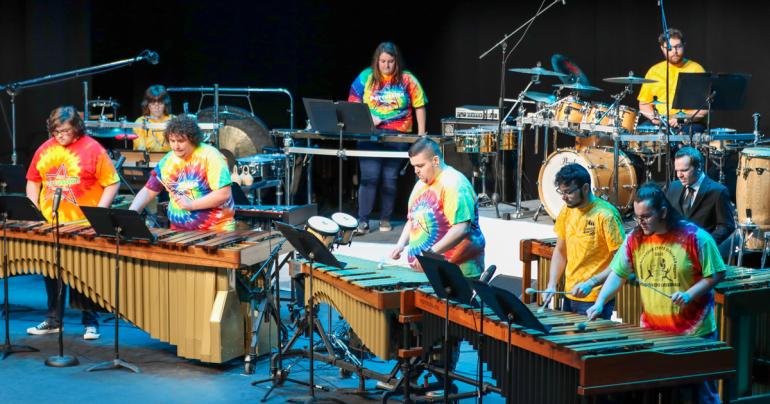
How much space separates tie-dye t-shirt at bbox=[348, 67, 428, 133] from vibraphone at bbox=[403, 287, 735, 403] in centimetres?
555

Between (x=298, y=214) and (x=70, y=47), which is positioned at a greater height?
(x=70, y=47)

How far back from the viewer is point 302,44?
526 inches

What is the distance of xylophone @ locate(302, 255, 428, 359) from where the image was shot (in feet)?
21.0

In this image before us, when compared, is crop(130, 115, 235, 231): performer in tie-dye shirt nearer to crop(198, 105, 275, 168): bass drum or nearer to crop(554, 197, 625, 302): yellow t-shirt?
crop(554, 197, 625, 302): yellow t-shirt

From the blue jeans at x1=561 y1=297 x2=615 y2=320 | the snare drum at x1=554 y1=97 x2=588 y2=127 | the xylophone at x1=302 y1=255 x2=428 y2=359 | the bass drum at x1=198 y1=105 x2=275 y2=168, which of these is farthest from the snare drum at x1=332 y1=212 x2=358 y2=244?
the bass drum at x1=198 y1=105 x2=275 y2=168

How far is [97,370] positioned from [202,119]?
205 inches

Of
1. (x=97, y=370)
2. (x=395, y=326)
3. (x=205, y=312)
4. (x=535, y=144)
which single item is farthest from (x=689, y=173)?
(x=535, y=144)

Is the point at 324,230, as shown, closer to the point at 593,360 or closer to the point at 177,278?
the point at 177,278

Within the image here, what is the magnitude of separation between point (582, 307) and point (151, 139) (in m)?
6.30

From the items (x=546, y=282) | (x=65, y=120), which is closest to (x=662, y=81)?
(x=546, y=282)

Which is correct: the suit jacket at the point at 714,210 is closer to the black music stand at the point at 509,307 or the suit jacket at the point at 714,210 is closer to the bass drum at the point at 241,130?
the black music stand at the point at 509,307

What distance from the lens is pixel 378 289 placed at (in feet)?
21.0

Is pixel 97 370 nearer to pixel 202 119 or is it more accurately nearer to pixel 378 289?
pixel 378 289

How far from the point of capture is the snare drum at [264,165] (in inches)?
433
